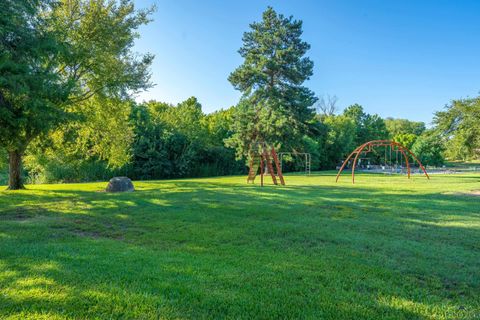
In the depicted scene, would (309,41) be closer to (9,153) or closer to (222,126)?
(222,126)

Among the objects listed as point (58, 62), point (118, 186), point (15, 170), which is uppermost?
point (58, 62)

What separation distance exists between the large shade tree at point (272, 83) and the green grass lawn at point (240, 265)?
66.5ft

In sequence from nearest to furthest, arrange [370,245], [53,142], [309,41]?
[370,245]
[53,142]
[309,41]

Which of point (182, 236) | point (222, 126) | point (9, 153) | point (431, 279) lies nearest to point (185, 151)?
point (222, 126)

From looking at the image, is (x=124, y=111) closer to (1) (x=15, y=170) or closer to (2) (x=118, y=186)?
(2) (x=118, y=186)

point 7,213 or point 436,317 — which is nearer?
point 436,317

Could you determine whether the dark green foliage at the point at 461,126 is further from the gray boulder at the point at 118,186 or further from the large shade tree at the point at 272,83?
the gray boulder at the point at 118,186

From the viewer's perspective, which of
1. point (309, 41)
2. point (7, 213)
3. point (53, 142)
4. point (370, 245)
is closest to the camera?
point (370, 245)

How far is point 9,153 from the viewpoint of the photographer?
14633 mm

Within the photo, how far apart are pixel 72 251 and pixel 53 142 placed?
1345 cm

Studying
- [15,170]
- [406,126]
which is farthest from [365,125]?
[15,170]

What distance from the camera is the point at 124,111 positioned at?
56.4 ft

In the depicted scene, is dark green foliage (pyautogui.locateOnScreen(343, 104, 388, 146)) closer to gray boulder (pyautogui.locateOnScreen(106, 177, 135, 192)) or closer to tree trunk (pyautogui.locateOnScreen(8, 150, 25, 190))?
gray boulder (pyautogui.locateOnScreen(106, 177, 135, 192))

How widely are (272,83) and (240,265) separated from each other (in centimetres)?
2626
